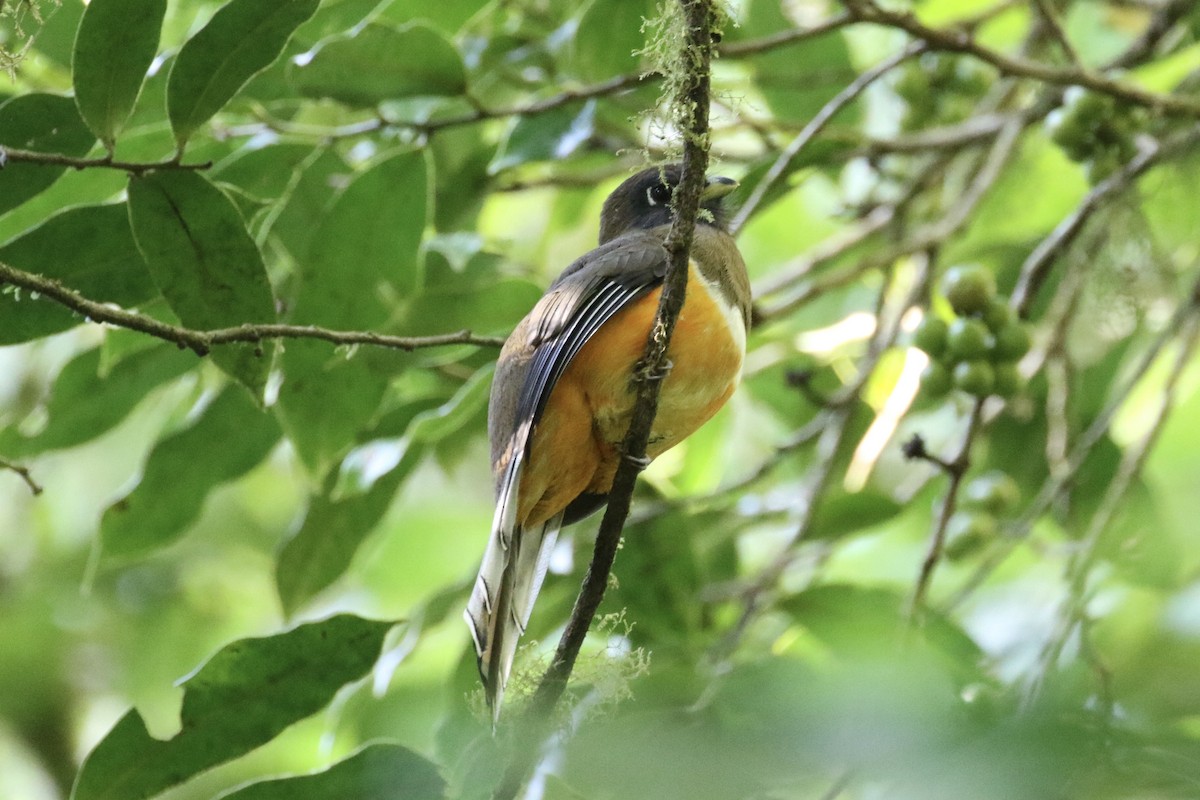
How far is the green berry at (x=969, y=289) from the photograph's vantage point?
11.2 feet

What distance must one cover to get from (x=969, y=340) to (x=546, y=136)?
Answer: 1.23 m

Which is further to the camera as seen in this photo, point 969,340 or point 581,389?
point 969,340

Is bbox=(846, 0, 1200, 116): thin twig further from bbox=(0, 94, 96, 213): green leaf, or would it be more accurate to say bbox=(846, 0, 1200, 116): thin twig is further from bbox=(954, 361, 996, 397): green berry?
bbox=(0, 94, 96, 213): green leaf


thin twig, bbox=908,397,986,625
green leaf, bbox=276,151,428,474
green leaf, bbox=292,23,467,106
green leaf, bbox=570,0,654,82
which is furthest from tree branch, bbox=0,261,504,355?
thin twig, bbox=908,397,986,625

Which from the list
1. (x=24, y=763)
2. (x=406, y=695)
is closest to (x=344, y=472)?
(x=406, y=695)

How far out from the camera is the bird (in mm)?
2652

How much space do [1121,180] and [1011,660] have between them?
141cm

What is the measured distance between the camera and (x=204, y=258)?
261 centimetres

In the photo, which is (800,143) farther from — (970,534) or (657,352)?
(970,534)

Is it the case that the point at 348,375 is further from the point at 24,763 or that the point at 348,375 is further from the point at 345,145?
the point at 24,763

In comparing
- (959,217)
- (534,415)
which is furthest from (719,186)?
(959,217)

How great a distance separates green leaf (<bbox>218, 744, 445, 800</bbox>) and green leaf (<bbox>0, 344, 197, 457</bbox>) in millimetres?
1309

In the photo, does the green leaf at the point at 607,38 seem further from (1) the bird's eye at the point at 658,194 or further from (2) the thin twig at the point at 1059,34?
(2) the thin twig at the point at 1059,34

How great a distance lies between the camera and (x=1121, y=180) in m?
3.61
